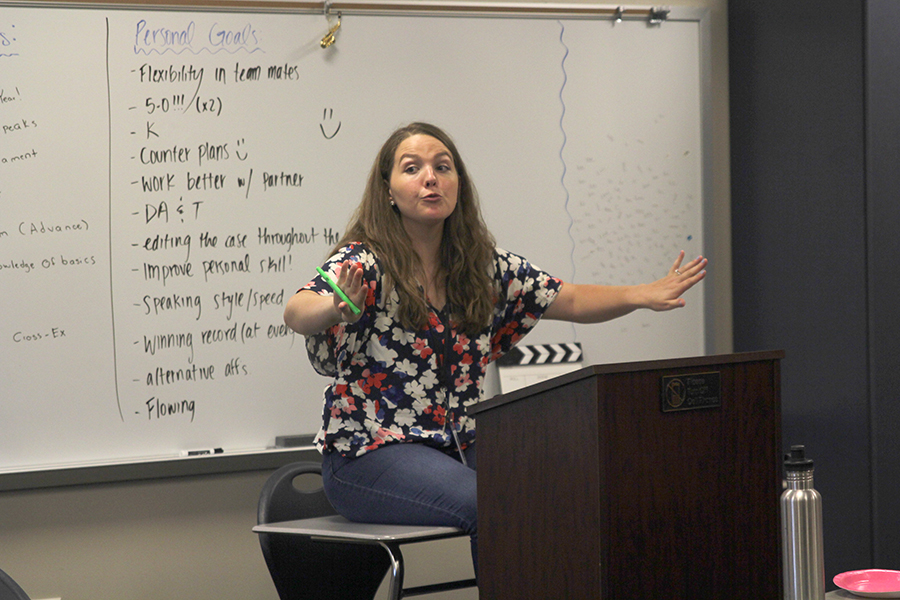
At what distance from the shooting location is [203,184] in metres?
2.40

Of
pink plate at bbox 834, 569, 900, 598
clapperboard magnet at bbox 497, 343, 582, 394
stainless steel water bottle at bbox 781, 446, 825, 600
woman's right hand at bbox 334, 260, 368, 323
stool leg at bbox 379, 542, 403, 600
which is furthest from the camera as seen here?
clapperboard magnet at bbox 497, 343, 582, 394

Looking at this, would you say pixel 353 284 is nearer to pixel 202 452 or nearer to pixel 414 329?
pixel 414 329

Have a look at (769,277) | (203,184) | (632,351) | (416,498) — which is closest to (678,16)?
(769,277)

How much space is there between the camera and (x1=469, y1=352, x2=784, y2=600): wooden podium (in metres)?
1.13

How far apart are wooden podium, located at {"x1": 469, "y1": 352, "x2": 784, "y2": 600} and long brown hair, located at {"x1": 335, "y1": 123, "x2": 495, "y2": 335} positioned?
0.60m

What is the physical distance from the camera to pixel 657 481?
1154mm

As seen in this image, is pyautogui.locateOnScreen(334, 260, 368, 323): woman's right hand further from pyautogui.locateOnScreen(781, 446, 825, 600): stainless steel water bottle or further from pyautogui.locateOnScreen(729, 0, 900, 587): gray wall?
pyautogui.locateOnScreen(729, 0, 900, 587): gray wall

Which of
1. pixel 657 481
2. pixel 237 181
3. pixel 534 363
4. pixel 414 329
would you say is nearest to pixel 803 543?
pixel 657 481

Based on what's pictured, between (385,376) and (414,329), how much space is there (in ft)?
0.36

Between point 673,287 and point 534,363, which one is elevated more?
point 673,287

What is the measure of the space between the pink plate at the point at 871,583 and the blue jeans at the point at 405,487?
0.64m

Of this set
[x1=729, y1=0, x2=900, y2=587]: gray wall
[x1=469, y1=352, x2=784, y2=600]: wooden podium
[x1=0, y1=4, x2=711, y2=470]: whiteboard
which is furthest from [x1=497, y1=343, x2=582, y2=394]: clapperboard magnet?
[x1=469, y1=352, x2=784, y2=600]: wooden podium

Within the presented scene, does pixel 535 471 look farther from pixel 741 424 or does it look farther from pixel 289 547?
pixel 289 547

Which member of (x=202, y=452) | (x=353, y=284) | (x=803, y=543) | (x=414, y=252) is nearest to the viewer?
(x=803, y=543)
